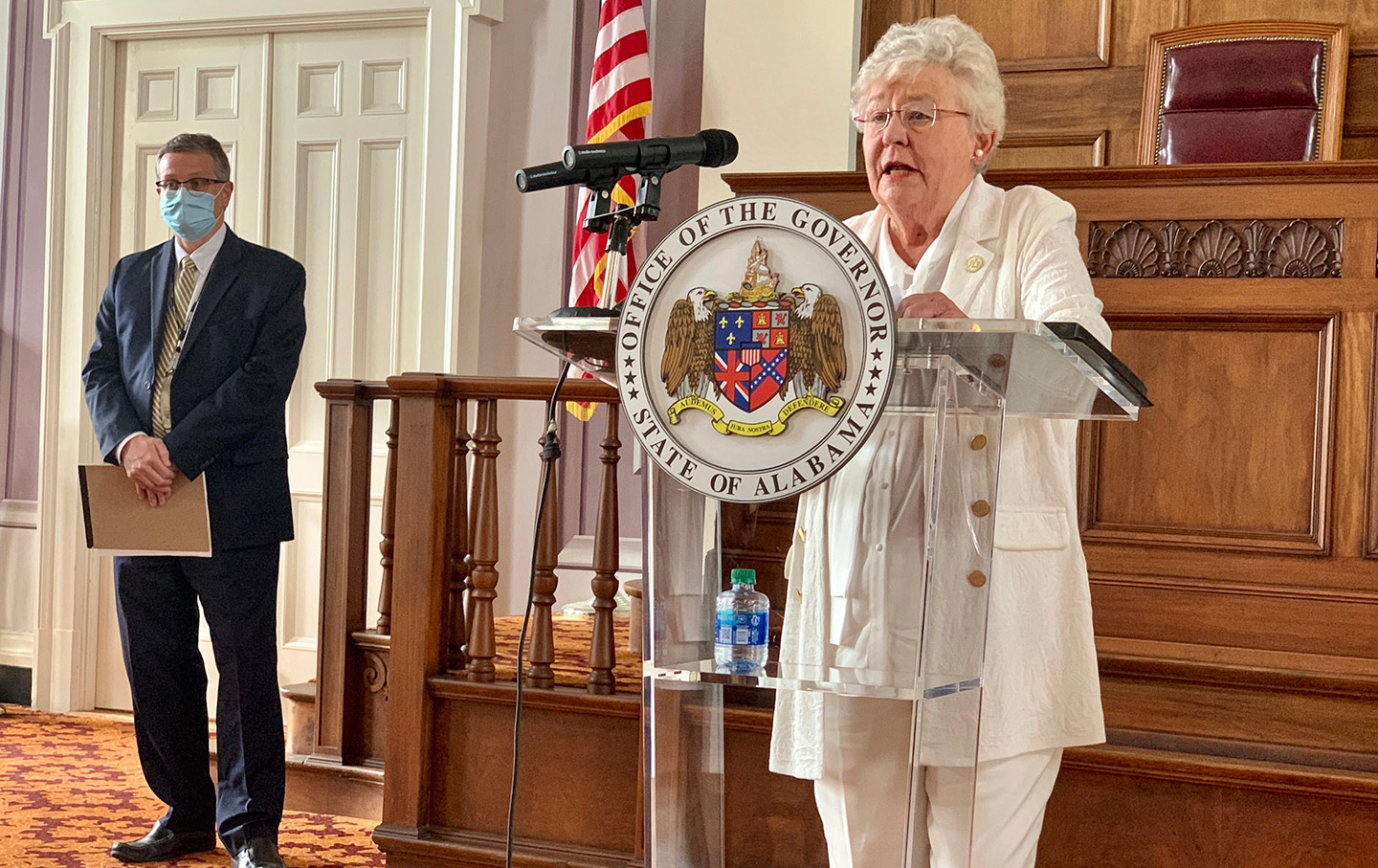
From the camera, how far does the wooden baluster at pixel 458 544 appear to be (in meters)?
2.96

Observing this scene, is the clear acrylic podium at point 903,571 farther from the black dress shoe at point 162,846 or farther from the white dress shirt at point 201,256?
the black dress shoe at point 162,846

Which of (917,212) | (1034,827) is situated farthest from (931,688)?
(917,212)

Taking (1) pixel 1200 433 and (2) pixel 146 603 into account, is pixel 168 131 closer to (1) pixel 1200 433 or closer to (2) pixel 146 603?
(2) pixel 146 603

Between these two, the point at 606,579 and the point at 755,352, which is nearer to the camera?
the point at 755,352

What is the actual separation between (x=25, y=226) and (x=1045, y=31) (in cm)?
386

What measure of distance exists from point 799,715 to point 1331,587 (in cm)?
165

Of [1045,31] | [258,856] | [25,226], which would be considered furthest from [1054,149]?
[25,226]

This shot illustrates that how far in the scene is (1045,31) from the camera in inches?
168

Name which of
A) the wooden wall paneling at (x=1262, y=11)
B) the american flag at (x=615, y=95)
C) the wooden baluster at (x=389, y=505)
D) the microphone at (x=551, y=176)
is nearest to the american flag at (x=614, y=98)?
the american flag at (x=615, y=95)

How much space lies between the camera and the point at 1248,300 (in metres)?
2.71

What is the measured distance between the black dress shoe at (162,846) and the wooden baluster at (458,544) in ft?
2.51

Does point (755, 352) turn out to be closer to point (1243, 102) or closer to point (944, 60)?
point (944, 60)

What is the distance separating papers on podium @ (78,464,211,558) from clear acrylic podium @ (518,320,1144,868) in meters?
1.70

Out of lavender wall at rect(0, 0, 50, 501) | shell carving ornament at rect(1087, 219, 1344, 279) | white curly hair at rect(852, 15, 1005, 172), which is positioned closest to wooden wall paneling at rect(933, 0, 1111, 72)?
shell carving ornament at rect(1087, 219, 1344, 279)
